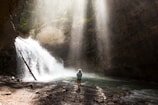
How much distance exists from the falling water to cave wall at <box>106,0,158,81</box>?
110 cm

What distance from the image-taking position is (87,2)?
51406 millimetres

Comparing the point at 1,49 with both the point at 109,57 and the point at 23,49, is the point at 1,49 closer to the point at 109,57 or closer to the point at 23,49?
the point at 23,49

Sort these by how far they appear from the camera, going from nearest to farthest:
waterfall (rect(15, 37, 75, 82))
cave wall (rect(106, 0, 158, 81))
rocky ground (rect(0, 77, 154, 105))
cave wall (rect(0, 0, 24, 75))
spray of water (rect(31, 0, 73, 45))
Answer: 1. rocky ground (rect(0, 77, 154, 105))
2. cave wall (rect(0, 0, 24, 75))
3. waterfall (rect(15, 37, 75, 82))
4. cave wall (rect(106, 0, 158, 81))
5. spray of water (rect(31, 0, 73, 45))

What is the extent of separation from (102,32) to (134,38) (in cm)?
645

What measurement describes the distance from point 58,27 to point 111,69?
1767cm

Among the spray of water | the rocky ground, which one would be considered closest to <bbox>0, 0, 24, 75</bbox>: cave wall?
the rocky ground

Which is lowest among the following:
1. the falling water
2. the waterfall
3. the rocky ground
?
the rocky ground

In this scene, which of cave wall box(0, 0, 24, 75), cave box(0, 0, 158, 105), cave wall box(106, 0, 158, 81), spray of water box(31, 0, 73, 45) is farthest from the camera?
spray of water box(31, 0, 73, 45)

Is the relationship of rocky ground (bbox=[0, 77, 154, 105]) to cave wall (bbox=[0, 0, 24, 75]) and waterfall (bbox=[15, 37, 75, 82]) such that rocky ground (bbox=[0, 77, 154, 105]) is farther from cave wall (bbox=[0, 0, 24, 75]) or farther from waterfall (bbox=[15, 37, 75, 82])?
waterfall (bbox=[15, 37, 75, 82])

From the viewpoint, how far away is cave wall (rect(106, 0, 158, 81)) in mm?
33750

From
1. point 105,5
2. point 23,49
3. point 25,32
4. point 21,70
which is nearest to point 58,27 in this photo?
point 25,32

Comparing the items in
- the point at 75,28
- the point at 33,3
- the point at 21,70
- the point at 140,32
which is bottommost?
the point at 21,70

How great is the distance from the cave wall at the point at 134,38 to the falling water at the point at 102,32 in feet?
3.61

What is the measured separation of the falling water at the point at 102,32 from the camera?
39.5m
